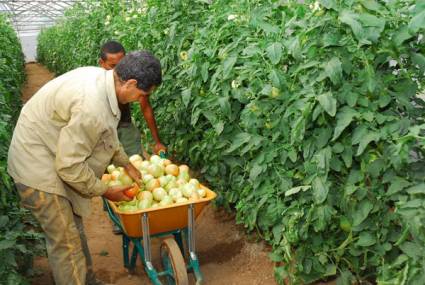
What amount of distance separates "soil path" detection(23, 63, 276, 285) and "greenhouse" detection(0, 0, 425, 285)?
0.02 meters

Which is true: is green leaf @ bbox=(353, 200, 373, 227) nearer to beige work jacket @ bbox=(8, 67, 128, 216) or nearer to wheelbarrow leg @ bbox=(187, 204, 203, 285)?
wheelbarrow leg @ bbox=(187, 204, 203, 285)

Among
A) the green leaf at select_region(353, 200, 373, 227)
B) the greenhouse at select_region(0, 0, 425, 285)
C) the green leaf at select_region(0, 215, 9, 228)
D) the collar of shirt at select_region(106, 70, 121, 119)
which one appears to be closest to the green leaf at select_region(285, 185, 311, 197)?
the greenhouse at select_region(0, 0, 425, 285)

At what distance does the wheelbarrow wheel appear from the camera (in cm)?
305

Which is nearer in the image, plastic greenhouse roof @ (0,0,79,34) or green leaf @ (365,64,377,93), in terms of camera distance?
green leaf @ (365,64,377,93)

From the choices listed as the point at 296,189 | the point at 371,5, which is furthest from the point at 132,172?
the point at 371,5

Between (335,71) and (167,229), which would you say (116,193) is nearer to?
(167,229)

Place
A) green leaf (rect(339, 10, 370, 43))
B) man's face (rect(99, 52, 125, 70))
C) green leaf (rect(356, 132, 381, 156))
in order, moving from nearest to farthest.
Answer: green leaf (rect(339, 10, 370, 43))
green leaf (rect(356, 132, 381, 156))
man's face (rect(99, 52, 125, 70))

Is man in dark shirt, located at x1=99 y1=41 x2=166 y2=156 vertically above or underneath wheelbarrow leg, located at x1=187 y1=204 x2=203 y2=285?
above

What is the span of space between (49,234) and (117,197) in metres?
0.46

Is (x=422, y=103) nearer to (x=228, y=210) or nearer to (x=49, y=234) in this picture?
(x=228, y=210)

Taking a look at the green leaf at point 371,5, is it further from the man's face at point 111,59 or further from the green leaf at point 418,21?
the man's face at point 111,59

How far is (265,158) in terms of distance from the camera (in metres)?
3.14

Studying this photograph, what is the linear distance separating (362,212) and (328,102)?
612mm

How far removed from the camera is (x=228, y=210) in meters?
4.16
